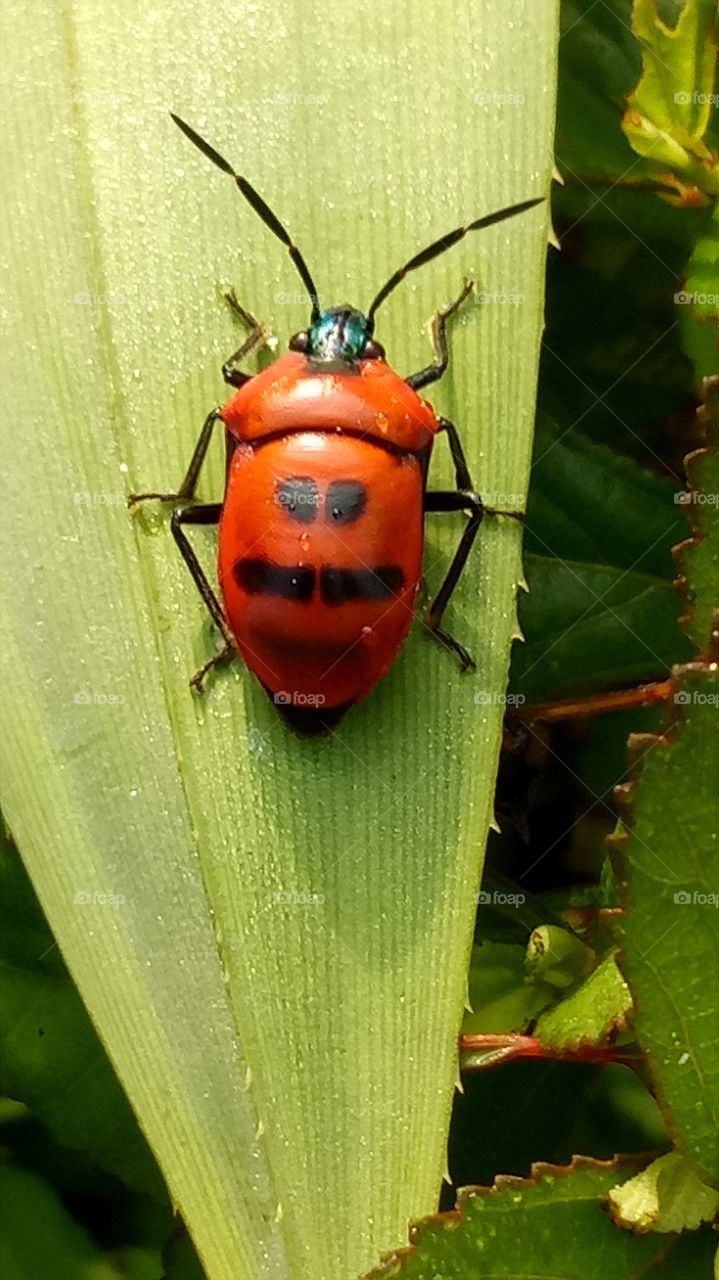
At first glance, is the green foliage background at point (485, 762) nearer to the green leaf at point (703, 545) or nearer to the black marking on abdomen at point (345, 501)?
the green leaf at point (703, 545)

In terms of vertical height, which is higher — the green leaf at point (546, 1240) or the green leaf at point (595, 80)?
the green leaf at point (595, 80)

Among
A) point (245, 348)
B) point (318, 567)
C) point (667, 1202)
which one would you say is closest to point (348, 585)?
point (318, 567)

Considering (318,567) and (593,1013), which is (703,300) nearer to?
(318,567)

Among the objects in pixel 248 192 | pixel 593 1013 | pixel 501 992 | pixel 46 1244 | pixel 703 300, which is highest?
pixel 248 192

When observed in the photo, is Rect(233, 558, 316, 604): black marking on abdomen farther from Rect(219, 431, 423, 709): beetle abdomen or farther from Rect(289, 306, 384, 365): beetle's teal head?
Rect(289, 306, 384, 365): beetle's teal head

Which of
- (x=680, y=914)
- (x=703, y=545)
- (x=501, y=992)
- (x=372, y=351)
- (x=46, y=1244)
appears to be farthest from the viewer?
(x=46, y=1244)

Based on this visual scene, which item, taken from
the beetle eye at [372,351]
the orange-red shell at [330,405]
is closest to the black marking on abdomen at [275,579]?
the orange-red shell at [330,405]

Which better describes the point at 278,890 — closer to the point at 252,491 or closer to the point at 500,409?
the point at 252,491
